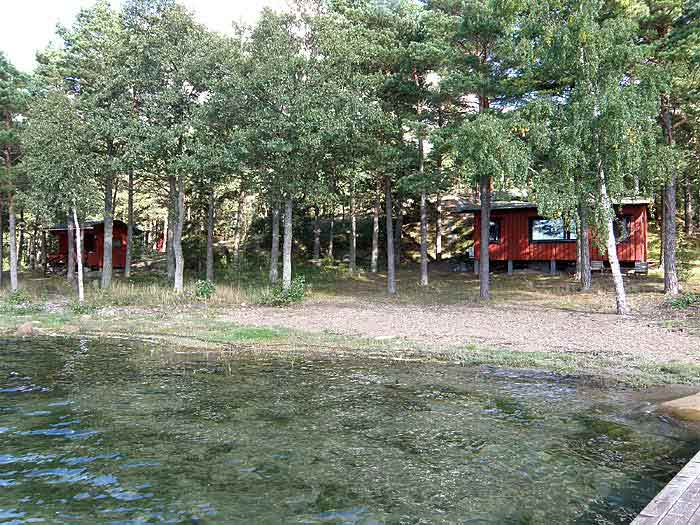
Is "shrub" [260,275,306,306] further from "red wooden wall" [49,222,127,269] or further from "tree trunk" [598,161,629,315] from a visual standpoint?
"red wooden wall" [49,222,127,269]

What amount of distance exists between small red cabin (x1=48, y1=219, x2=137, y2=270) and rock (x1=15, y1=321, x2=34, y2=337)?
83.0ft

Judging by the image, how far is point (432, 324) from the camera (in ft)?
57.2

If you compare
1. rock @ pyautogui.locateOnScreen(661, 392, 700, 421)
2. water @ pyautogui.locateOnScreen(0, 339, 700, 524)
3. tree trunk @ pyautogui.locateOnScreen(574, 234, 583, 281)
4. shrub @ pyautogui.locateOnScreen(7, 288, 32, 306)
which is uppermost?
tree trunk @ pyautogui.locateOnScreen(574, 234, 583, 281)

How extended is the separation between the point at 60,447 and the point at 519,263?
98.0 ft

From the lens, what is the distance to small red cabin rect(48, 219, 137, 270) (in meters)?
40.9

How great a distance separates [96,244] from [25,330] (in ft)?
85.8

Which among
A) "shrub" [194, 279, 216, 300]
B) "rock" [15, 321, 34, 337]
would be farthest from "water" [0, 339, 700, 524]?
"shrub" [194, 279, 216, 300]

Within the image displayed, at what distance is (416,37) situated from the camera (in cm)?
2470

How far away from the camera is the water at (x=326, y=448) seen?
17.6 ft

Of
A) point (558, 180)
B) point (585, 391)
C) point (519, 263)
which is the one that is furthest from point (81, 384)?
point (519, 263)

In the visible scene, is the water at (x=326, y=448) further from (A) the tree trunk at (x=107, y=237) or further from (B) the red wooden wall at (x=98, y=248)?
(B) the red wooden wall at (x=98, y=248)

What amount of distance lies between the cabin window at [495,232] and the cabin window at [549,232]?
6.25ft

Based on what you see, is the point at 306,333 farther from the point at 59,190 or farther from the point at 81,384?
the point at 59,190

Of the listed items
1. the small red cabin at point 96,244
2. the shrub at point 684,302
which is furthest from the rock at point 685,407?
the small red cabin at point 96,244
